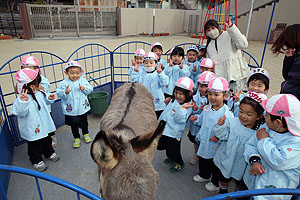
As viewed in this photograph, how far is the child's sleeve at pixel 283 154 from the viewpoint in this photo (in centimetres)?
193

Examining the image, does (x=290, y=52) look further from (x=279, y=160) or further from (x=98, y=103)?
(x=98, y=103)

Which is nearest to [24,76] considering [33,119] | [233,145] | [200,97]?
[33,119]

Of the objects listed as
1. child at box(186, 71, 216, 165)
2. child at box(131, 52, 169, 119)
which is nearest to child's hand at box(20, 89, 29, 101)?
child at box(131, 52, 169, 119)

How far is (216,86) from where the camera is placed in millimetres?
2854

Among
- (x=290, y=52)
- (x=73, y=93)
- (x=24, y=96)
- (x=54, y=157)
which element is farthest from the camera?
(x=73, y=93)

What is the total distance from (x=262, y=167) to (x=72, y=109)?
3471 mm

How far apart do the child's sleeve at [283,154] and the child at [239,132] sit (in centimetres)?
50

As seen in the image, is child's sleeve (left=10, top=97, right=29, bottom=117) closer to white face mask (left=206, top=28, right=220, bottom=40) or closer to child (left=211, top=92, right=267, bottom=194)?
child (left=211, top=92, right=267, bottom=194)

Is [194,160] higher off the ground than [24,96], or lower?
lower

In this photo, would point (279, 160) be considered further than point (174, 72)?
No

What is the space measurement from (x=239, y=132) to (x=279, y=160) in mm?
717

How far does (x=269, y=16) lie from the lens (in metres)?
16.6

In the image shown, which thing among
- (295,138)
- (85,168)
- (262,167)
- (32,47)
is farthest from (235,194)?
(32,47)

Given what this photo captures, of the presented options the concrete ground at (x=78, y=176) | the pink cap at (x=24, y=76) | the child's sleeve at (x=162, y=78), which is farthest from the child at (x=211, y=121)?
the pink cap at (x=24, y=76)
